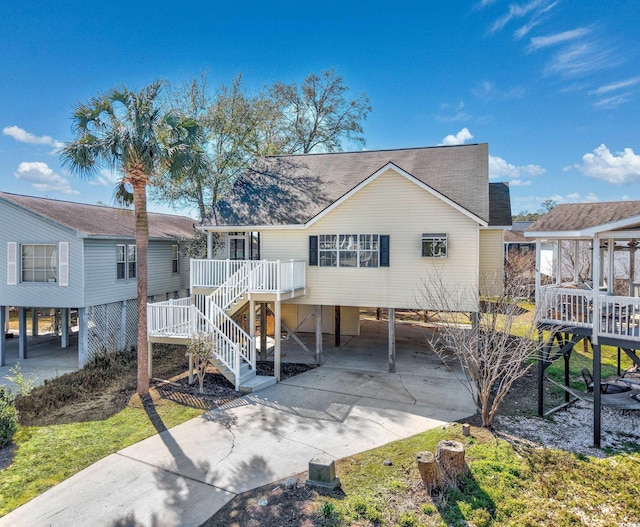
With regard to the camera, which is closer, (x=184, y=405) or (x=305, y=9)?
(x=184, y=405)

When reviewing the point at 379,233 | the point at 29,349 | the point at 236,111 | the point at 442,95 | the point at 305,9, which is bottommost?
the point at 29,349

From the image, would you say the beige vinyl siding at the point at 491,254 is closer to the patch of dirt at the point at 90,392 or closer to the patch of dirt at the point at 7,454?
the patch of dirt at the point at 90,392

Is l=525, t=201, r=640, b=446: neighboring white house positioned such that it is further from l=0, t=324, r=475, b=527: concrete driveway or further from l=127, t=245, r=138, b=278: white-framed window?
l=127, t=245, r=138, b=278: white-framed window

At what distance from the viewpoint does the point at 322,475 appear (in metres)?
6.09

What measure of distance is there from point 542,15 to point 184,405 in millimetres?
17428

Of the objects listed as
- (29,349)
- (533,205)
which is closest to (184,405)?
(29,349)

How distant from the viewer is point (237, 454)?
7.35 meters

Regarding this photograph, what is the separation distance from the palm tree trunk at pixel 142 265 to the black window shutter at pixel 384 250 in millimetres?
7222

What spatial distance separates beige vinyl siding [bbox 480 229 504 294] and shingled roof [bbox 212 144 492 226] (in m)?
1.42

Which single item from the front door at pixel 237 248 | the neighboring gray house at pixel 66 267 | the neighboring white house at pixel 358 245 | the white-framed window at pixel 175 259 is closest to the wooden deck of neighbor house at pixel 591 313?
the neighboring white house at pixel 358 245

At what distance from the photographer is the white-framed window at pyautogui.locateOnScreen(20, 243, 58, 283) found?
14.6 metres

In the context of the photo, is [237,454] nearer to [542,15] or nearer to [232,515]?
[232,515]

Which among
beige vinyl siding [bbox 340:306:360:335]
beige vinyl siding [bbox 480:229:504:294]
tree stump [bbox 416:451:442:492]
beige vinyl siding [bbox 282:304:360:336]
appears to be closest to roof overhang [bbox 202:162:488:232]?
beige vinyl siding [bbox 480:229:504:294]

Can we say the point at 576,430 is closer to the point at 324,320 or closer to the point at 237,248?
the point at 324,320
